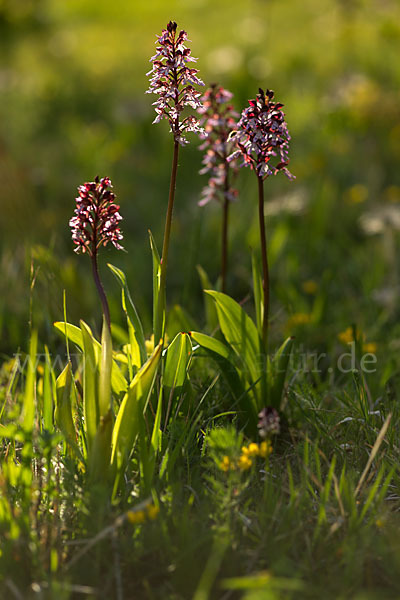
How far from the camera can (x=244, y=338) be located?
2043 millimetres

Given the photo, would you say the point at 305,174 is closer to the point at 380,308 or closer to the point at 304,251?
the point at 304,251

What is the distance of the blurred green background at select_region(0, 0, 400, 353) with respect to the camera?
3.12 meters

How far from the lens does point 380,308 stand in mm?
3150

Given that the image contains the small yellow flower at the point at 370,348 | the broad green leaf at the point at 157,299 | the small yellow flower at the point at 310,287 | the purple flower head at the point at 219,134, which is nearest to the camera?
the broad green leaf at the point at 157,299

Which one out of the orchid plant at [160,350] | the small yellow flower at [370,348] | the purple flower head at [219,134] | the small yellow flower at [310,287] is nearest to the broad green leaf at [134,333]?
the orchid plant at [160,350]

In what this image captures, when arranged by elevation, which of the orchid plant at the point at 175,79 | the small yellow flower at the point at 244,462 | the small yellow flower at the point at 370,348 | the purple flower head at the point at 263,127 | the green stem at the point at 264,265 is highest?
the orchid plant at the point at 175,79

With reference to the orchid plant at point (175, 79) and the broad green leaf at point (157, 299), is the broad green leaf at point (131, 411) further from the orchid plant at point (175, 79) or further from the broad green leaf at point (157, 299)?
the orchid plant at point (175, 79)

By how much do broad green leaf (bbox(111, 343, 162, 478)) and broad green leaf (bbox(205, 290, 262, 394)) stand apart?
1.34 feet

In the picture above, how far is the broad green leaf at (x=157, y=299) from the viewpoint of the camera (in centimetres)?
185

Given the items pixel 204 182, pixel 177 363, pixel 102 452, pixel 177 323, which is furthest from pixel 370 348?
pixel 204 182

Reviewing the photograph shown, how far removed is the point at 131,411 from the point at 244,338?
52 centimetres

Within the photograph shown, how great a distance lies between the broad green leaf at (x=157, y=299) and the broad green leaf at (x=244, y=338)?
22 centimetres

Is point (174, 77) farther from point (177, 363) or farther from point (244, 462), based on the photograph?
point (244, 462)

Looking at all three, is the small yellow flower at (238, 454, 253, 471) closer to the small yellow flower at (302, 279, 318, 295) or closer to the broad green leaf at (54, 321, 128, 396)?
the broad green leaf at (54, 321, 128, 396)
